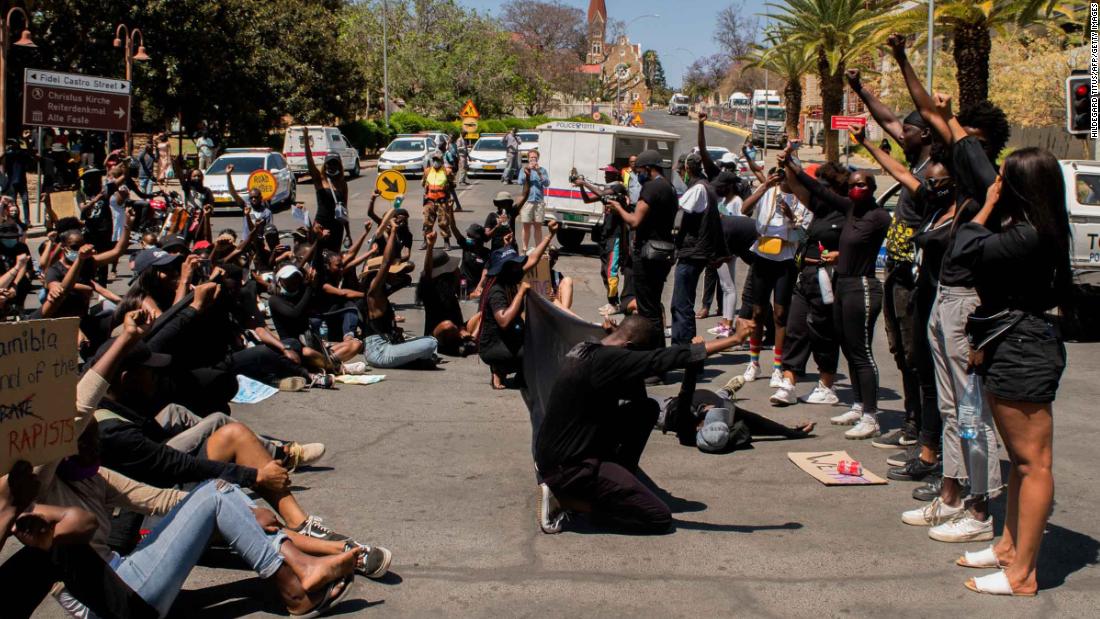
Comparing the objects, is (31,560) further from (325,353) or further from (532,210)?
(532,210)

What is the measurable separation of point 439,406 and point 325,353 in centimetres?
154

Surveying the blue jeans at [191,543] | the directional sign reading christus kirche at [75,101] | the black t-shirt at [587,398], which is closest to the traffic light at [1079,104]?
the black t-shirt at [587,398]

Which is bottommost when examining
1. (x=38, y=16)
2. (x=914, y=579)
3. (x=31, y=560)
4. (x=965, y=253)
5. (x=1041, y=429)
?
(x=914, y=579)

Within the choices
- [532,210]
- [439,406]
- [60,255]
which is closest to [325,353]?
[439,406]

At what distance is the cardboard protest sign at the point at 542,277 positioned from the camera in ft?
36.5

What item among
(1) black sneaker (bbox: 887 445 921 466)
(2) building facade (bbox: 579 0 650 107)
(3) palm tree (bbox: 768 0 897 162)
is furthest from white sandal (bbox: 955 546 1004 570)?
(2) building facade (bbox: 579 0 650 107)

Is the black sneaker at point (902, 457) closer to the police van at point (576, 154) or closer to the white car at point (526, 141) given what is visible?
the police van at point (576, 154)

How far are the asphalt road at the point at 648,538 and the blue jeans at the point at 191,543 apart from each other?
0.37 meters

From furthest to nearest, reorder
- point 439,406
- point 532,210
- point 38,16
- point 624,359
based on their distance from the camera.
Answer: point 38,16, point 532,210, point 439,406, point 624,359

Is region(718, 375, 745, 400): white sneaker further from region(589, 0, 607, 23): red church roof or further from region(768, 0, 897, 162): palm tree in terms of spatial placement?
region(589, 0, 607, 23): red church roof

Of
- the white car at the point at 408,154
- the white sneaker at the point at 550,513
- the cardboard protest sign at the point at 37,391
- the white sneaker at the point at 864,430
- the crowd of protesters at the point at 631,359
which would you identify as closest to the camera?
the cardboard protest sign at the point at 37,391

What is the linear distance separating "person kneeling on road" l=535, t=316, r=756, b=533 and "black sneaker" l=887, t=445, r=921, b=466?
2.07 metres

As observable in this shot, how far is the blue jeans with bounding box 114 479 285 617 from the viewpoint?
4.68m

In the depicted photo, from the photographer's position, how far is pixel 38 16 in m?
35.5
